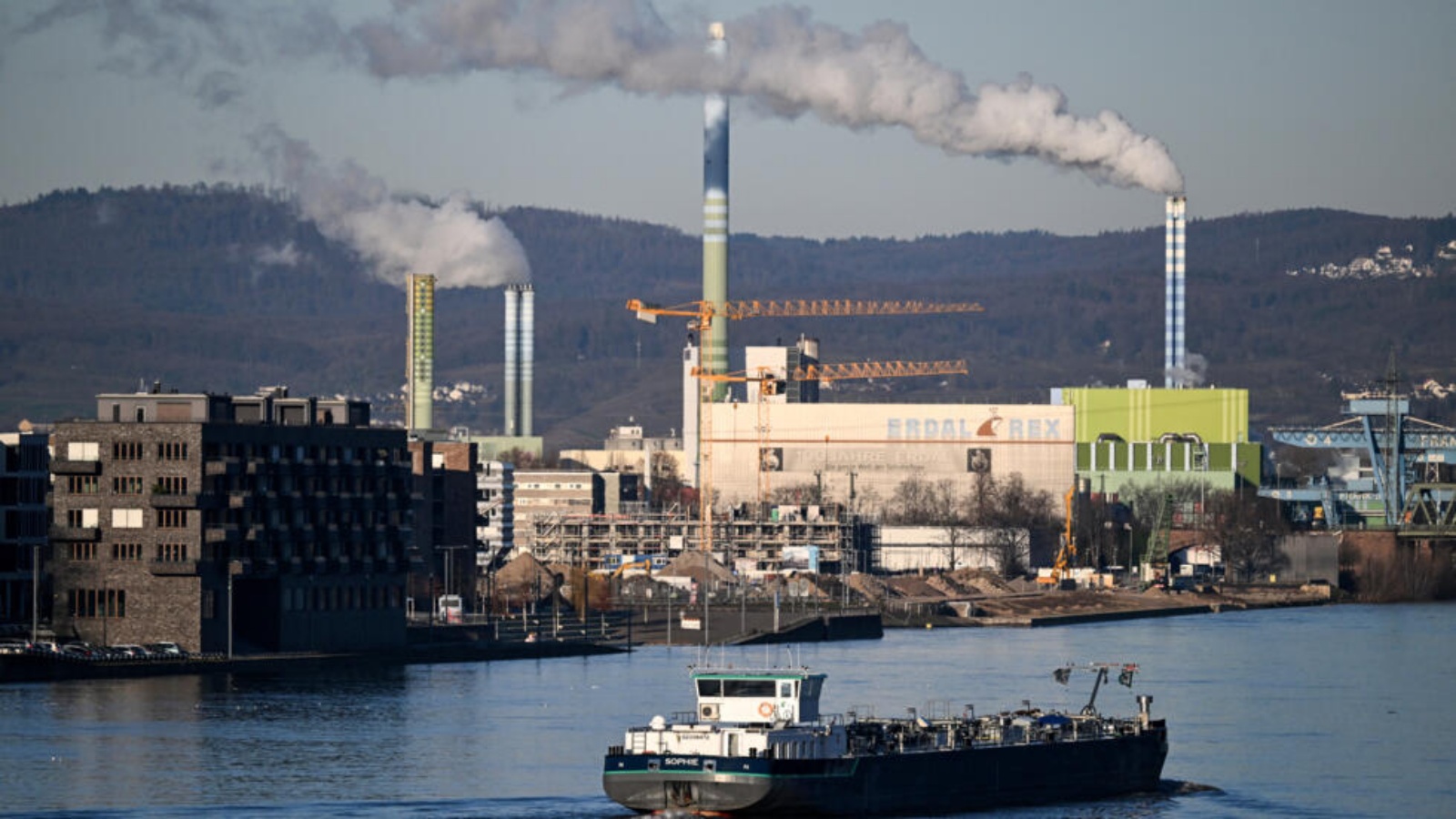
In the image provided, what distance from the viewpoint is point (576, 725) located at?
7525 centimetres

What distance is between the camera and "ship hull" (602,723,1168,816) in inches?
2072

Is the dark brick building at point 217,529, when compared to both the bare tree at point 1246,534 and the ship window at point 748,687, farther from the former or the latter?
the bare tree at point 1246,534

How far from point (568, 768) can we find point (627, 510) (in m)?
132

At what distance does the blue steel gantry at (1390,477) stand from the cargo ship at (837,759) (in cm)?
12278

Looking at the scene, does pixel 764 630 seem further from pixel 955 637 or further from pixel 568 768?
pixel 568 768

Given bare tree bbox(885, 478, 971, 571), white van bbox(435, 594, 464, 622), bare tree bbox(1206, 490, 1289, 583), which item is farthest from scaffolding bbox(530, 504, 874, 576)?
white van bbox(435, 594, 464, 622)

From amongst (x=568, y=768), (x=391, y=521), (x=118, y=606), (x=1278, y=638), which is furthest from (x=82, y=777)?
(x=1278, y=638)

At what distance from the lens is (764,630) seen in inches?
4830

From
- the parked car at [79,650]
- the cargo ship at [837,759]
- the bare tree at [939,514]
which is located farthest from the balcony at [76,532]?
the bare tree at [939,514]

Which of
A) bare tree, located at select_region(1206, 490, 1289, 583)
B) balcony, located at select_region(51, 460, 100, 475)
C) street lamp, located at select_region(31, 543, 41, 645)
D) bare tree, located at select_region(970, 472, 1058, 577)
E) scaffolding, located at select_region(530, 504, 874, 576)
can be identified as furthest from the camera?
bare tree, located at select_region(970, 472, 1058, 577)

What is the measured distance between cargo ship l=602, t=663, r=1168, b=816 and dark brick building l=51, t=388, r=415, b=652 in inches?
1691

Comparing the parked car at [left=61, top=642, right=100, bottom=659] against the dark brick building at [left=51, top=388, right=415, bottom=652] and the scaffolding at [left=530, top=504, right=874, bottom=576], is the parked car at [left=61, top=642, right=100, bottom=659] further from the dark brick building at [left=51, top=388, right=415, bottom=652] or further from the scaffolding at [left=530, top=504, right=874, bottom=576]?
the scaffolding at [left=530, top=504, right=874, bottom=576]

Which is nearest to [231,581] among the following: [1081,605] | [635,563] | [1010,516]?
[635,563]

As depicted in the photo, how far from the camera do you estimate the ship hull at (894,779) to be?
52.6 m
